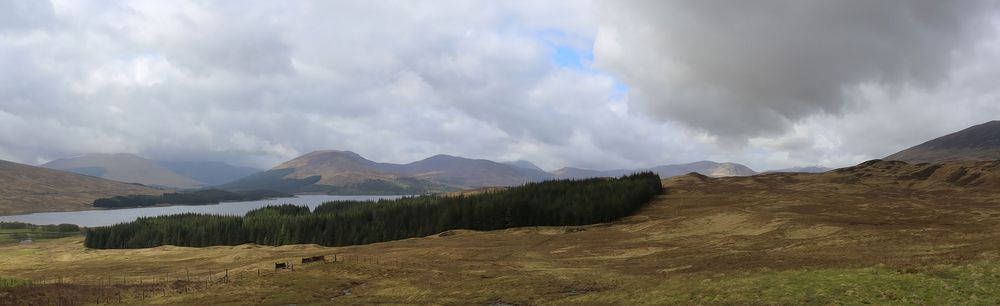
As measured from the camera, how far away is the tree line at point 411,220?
489ft

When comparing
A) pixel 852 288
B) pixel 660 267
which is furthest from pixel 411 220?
pixel 852 288

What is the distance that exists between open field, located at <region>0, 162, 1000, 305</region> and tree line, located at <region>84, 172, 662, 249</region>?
56.9ft

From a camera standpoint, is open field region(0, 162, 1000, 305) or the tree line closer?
open field region(0, 162, 1000, 305)

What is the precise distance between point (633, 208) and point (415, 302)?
12246 cm

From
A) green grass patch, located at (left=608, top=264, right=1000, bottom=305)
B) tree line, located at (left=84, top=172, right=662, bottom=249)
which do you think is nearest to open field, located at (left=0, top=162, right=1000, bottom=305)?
green grass patch, located at (left=608, top=264, right=1000, bottom=305)

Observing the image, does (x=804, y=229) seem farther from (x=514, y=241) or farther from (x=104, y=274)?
(x=104, y=274)

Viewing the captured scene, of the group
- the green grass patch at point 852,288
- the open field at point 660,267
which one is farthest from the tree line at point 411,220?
the green grass patch at point 852,288

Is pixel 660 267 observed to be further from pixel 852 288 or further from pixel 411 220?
pixel 411 220

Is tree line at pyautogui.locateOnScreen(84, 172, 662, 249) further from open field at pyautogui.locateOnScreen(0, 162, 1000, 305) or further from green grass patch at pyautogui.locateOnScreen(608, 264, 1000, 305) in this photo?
green grass patch at pyautogui.locateOnScreen(608, 264, 1000, 305)

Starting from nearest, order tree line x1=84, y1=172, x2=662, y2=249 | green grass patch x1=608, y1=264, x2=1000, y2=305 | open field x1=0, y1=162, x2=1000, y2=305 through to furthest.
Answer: green grass patch x1=608, y1=264, x2=1000, y2=305 < open field x1=0, y1=162, x2=1000, y2=305 < tree line x1=84, y1=172, x2=662, y2=249

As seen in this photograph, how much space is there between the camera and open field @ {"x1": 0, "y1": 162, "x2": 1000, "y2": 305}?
3372cm

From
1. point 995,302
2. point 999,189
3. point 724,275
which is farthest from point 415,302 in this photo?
point 999,189

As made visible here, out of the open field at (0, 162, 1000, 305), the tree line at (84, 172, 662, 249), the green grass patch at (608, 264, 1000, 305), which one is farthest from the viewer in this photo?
the tree line at (84, 172, 662, 249)

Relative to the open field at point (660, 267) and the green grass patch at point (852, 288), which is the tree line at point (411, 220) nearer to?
the open field at point (660, 267)
